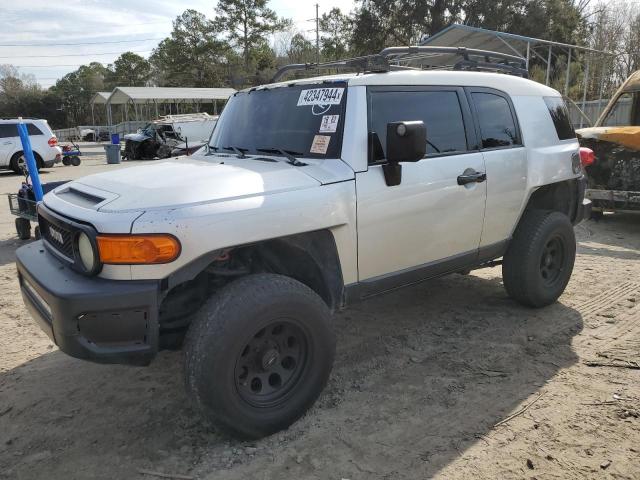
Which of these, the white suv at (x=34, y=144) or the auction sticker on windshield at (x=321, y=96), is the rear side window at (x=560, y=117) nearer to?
the auction sticker on windshield at (x=321, y=96)

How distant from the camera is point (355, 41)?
112 feet

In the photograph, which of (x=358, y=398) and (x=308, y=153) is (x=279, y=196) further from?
(x=358, y=398)

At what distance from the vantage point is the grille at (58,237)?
2.78 meters

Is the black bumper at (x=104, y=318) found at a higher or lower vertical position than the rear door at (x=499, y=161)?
lower

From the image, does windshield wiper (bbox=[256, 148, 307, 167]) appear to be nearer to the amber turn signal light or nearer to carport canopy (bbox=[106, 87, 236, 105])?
the amber turn signal light

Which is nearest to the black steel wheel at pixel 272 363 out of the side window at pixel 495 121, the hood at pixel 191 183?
the hood at pixel 191 183

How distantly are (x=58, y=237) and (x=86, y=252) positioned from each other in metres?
0.48

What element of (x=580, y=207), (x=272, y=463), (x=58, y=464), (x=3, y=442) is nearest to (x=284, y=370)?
(x=272, y=463)

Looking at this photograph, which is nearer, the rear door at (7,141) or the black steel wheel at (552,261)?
the black steel wheel at (552,261)

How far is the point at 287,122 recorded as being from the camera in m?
3.59

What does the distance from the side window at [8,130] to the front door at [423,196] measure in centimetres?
1729

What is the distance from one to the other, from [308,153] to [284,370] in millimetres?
1349

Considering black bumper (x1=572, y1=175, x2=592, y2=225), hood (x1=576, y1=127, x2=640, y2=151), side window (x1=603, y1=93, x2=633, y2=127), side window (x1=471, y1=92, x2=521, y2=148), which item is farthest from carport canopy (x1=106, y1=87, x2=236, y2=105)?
side window (x1=471, y1=92, x2=521, y2=148)

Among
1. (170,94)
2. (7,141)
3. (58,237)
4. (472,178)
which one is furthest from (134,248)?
(170,94)
